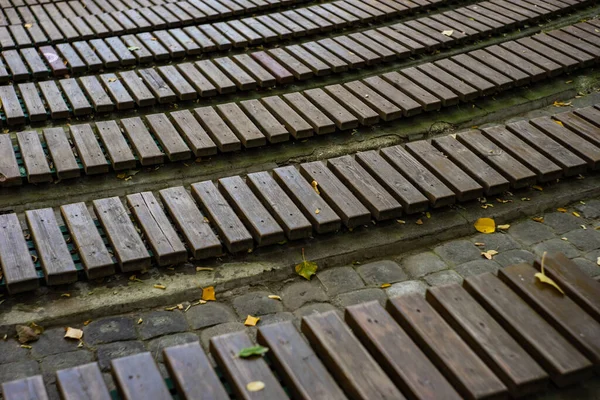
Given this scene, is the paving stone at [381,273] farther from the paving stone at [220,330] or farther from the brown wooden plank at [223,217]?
the paving stone at [220,330]

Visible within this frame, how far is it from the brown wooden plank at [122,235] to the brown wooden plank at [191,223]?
28cm

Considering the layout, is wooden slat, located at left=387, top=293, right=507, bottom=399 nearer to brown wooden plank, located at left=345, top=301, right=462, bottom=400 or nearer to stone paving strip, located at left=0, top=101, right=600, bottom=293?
brown wooden plank, located at left=345, top=301, right=462, bottom=400

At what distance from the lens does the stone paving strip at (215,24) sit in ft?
24.1

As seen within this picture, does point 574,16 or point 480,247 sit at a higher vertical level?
point 574,16

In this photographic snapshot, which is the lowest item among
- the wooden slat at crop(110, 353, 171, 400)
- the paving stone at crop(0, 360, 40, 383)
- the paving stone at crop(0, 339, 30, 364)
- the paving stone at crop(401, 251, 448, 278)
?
the paving stone at crop(0, 339, 30, 364)

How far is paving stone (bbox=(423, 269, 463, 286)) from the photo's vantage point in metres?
4.41

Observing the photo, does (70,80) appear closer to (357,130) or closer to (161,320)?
(357,130)

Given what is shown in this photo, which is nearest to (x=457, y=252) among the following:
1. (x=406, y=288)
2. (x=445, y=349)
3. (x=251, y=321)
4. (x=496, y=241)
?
(x=496, y=241)

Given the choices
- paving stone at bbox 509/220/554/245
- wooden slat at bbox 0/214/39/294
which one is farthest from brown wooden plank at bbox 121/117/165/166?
paving stone at bbox 509/220/554/245

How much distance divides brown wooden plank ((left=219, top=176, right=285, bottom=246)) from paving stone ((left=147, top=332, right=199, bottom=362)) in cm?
81

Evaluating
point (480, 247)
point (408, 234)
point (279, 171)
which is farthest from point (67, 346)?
point (480, 247)

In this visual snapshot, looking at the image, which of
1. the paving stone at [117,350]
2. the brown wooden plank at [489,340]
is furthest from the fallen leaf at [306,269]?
the paving stone at [117,350]

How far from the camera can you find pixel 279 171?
506 cm

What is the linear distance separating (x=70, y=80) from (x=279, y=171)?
→ 8.22ft
